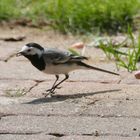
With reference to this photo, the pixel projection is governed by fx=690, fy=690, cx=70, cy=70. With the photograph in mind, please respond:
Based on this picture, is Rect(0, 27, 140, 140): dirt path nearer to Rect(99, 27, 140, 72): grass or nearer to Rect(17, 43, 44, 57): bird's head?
Rect(99, 27, 140, 72): grass

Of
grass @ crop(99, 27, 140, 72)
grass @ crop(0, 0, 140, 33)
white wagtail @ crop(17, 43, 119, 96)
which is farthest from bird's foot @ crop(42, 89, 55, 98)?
grass @ crop(0, 0, 140, 33)

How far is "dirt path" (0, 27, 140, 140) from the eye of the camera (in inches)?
234

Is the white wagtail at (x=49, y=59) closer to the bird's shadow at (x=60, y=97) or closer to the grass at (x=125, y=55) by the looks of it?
the bird's shadow at (x=60, y=97)

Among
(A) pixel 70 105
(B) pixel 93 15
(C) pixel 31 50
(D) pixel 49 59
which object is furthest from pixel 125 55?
(A) pixel 70 105

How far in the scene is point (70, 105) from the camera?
687 centimetres

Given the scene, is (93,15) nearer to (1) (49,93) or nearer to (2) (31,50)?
(2) (31,50)

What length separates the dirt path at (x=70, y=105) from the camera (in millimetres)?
5941

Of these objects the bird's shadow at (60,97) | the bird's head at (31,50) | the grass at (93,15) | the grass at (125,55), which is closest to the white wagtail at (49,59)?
the bird's head at (31,50)

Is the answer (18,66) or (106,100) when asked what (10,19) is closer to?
(18,66)

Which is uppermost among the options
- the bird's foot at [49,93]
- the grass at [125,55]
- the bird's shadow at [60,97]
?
the grass at [125,55]

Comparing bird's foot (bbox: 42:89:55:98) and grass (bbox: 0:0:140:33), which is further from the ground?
grass (bbox: 0:0:140:33)

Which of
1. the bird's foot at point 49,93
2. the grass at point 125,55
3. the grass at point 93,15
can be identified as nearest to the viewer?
the bird's foot at point 49,93

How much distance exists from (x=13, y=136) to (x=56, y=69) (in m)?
1.87

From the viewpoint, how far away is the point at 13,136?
5.85 metres
